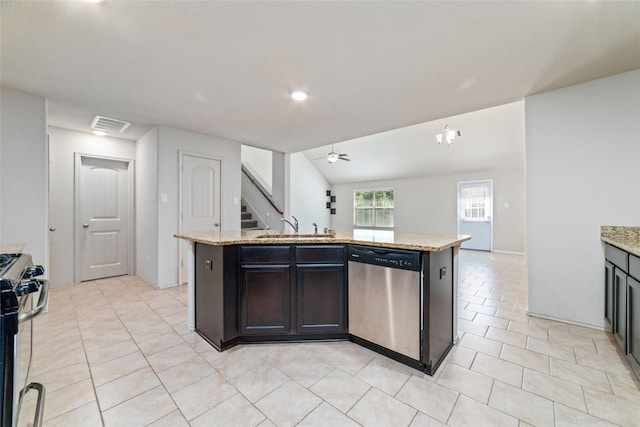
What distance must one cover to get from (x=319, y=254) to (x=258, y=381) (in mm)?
983

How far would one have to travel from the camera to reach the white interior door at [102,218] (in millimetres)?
4133

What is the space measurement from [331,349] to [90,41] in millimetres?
A: 2902

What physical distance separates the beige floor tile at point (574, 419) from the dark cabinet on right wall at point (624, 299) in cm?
59

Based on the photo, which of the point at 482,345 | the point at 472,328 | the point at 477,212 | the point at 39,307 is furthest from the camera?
the point at 477,212

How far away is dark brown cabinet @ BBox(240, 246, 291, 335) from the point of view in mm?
2240

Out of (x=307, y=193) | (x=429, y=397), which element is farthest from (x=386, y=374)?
(x=307, y=193)

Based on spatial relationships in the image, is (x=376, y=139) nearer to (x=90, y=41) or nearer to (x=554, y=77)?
(x=554, y=77)

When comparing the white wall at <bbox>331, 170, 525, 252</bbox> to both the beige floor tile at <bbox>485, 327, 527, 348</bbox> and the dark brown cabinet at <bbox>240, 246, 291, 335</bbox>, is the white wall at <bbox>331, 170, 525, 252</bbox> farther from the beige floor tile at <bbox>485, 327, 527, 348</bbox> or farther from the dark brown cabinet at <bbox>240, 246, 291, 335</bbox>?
the dark brown cabinet at <bbox>240, 246, 291, 335</bbox>

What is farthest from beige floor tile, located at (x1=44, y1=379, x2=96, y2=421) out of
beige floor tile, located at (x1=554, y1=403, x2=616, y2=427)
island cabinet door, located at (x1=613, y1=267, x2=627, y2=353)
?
island cabinet door, located at (x1=613, y1=267, x2=627, y2=353)

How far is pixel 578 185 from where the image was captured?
2.58 meters

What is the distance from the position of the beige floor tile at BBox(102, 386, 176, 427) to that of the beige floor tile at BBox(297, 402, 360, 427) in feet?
2.56

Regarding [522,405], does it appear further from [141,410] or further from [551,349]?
[141,410]

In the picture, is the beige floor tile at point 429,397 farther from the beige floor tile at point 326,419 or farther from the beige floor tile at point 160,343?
the beige floor tile at point 160,343

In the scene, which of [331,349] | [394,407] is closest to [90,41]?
[331,349]
